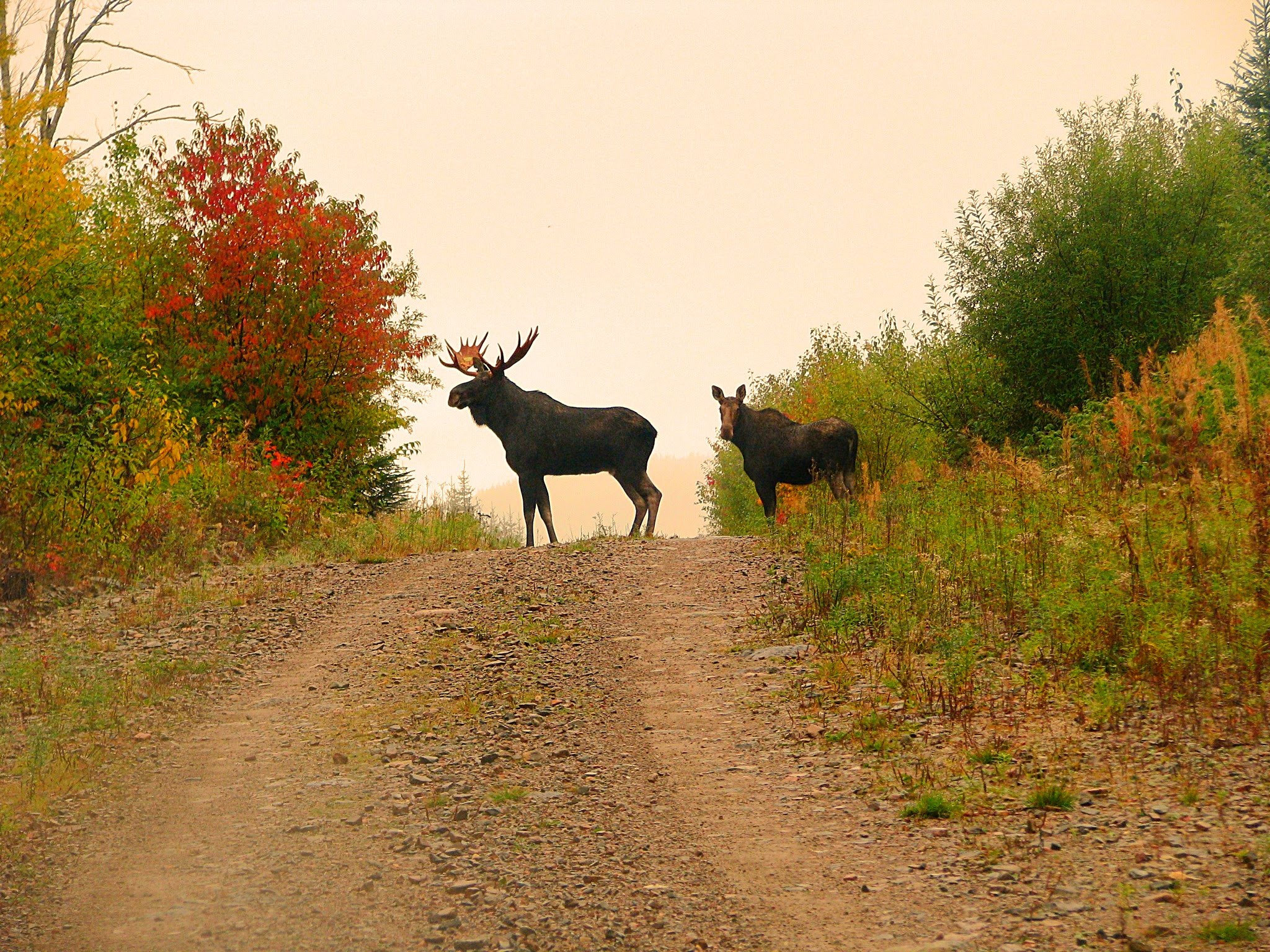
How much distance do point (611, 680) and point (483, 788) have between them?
2.59m

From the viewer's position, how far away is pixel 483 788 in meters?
7.02

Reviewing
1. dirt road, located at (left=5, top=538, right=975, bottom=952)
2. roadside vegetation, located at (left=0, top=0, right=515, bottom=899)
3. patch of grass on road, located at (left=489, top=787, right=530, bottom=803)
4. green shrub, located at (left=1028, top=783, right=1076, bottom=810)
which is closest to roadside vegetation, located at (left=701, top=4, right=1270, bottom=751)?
green shrub, located at (left=1028, top=783, right=1076, bottom=810)

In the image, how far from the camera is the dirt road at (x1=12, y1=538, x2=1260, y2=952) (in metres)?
5.07

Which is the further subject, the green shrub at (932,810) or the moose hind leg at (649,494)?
the moose hind leg at (649,494)

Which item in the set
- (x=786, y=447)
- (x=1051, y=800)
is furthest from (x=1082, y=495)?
(x=786, y=447)

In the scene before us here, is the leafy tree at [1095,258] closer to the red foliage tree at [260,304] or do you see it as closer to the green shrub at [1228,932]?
the red foliage tree at [260,304]

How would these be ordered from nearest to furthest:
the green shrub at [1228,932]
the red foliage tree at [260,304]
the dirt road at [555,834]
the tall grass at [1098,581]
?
1. the green shrub at [1228,932]
2. the dirt road at [555,834]
3. the tall grass at [1098,581]
4. the red foliage tree at [260,304]

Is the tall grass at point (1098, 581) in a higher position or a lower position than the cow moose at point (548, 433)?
lower

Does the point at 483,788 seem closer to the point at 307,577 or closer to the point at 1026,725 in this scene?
the point at 1026,725

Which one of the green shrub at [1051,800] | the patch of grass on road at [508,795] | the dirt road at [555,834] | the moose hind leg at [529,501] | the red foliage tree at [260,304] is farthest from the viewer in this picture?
the red foliage tree at [260,304]

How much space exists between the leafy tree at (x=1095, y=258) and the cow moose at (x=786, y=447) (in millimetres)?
5026

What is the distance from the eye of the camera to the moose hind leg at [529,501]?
728 inches

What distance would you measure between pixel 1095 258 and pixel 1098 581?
46.1 feet

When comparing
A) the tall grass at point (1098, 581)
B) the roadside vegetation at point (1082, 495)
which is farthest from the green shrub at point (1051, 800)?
the tall grass at point (1098, 581)
